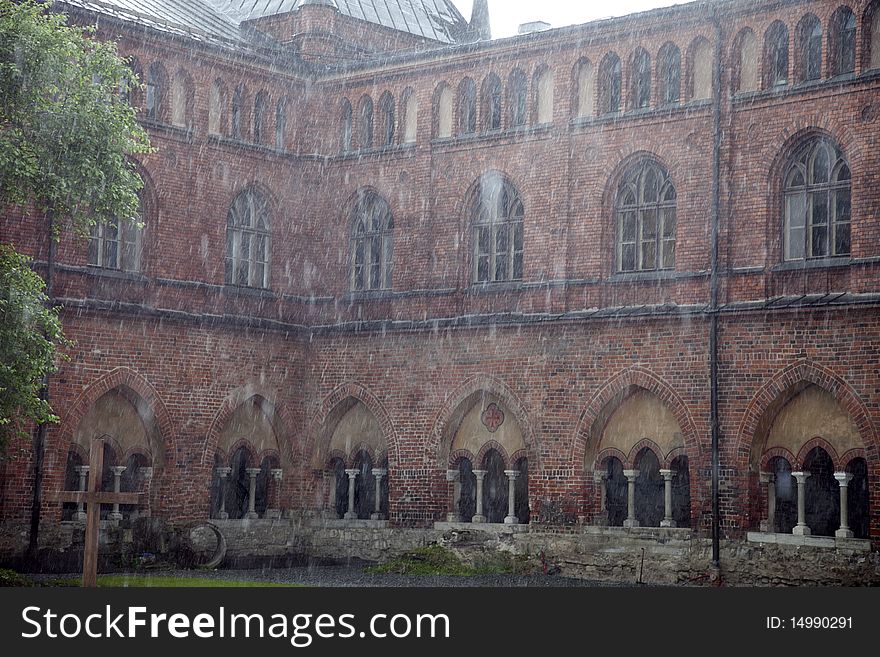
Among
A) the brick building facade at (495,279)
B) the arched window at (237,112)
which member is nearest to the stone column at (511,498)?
the brick building facade at (495,279)

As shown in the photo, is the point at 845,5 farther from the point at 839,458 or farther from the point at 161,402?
the point at 161,402

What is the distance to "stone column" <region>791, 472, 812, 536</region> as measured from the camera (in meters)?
25.5

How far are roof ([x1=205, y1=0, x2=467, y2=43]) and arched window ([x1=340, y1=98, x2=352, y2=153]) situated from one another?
328 centimetres

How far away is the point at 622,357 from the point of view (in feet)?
90.7

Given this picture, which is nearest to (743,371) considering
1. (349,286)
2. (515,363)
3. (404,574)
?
(515,363)

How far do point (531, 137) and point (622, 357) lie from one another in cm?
453

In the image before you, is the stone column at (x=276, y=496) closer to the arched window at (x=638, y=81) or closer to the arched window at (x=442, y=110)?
the arched window at (x=442, y=110)

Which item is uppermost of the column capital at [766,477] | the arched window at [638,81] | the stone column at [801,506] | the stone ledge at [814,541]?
the arched window at [638,81]

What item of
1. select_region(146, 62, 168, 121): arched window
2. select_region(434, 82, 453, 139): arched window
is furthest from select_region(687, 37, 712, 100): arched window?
select_region(146, 62, 168, 121): arched window

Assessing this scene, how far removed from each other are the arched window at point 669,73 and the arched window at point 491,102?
135 inches

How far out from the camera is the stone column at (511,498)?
28.8m

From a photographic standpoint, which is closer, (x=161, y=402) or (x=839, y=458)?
(x=839, y=458)

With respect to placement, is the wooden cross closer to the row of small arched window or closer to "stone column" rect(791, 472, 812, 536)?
the row of small arched window

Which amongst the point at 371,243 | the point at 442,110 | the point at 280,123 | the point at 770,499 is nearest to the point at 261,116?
the point at 280,123
